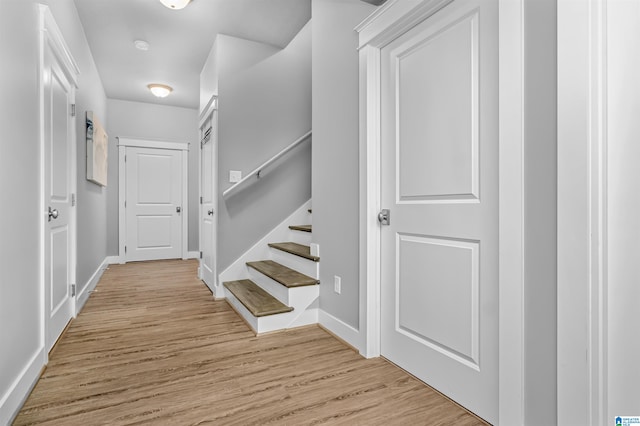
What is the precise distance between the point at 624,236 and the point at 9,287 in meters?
2.27

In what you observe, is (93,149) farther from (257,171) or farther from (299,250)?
(299,250)

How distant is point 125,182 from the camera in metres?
5.52

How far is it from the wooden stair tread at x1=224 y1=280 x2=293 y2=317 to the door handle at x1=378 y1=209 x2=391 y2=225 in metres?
0.98

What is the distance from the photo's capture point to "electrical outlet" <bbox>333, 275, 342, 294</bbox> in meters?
2.28

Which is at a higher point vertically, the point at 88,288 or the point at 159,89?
the point at 159,89

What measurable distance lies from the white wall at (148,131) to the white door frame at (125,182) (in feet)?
0.19

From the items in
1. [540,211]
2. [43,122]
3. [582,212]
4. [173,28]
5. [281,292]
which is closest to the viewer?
[582,212]

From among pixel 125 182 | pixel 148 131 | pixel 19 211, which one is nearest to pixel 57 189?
pixel 19 211

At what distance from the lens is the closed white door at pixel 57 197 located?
2.02m

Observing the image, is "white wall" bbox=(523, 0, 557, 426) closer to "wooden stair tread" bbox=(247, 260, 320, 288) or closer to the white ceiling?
"wooden stair tread" bbox=(247, 260, 320, 288)

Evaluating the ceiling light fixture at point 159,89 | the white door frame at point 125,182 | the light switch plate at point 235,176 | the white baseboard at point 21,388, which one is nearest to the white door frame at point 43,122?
the white baseboard at point 21,388

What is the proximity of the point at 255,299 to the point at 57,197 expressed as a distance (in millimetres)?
1538

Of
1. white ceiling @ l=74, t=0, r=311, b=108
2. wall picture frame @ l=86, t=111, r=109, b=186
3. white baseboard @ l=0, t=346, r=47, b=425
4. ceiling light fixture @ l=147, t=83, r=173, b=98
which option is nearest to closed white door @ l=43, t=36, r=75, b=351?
white baseboard @ l=0, t=346, r=47, b=425

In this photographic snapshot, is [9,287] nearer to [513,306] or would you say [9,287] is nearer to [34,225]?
[34,225]
